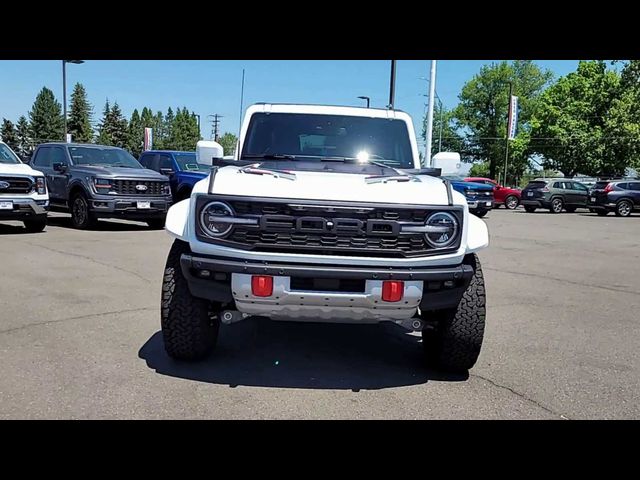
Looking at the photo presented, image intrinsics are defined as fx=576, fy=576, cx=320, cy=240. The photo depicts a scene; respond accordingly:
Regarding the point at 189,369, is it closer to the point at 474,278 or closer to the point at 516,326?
the point at 474,278

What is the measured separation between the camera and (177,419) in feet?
10.7

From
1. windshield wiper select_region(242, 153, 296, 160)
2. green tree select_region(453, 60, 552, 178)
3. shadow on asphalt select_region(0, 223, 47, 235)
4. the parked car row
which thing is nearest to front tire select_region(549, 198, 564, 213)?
the parked car row

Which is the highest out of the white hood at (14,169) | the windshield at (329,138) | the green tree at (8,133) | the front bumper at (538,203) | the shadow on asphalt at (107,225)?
the green tree at (8,133)

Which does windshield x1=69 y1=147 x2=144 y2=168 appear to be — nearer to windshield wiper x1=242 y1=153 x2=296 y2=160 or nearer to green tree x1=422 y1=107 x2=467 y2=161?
windshield wiper x1=242 y1=153 x2=296 y2=160

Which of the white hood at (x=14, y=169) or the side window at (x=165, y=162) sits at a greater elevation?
the side window at (x=165, y=162)

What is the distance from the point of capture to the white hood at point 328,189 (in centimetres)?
354

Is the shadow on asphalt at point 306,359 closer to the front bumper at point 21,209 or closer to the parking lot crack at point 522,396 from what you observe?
the parking lot crack at point 522,396

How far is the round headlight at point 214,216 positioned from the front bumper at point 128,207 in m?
9.38

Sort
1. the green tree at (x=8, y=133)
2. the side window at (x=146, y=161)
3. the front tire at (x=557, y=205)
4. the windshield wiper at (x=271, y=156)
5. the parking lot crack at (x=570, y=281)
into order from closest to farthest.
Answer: the windshield wiper at (x=271, y=156)
the parking lot crack at (x=570, y=281)
the side window at (x=146, y=161)
the front tire at (x=557, y=205)
the green tree at (x=8, y=133)

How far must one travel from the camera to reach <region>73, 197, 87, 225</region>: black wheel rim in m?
12.5

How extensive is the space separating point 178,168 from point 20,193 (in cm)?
482

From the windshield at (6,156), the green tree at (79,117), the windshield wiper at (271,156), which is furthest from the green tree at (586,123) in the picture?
the green tree at (79,117)
